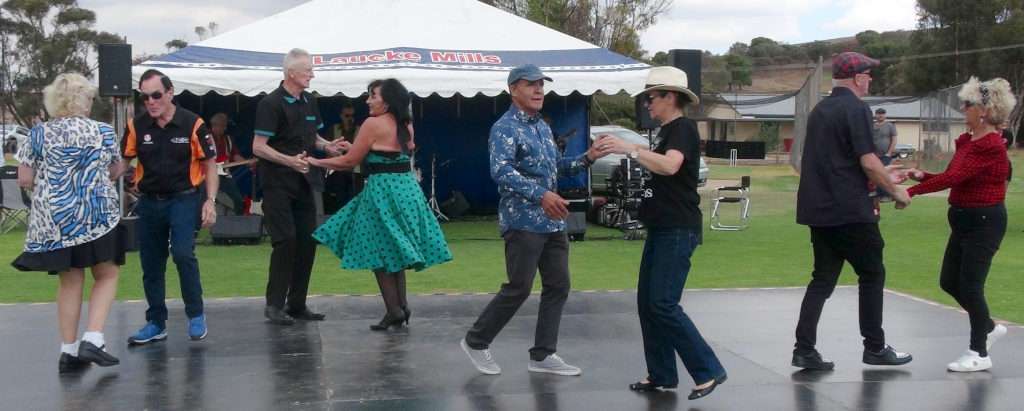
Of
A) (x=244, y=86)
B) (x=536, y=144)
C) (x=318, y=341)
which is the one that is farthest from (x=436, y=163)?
(x=536, y=144)

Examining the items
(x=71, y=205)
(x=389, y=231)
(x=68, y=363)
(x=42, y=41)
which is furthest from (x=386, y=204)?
(x=42, y=41)

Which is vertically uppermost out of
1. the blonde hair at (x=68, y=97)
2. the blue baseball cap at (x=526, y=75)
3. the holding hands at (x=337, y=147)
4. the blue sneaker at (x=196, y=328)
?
the blue baseball cap at (x=526, y=75)

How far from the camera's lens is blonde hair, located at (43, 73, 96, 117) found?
6.38m

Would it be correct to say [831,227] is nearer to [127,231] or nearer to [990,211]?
[990,211]

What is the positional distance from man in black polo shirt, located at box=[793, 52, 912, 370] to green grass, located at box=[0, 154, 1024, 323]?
2721 millimetres

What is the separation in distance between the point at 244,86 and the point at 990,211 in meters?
10.3

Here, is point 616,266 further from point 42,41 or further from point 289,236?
point 42,41

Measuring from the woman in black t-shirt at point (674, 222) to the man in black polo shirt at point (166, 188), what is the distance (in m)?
2.90

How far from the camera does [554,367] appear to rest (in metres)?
6.35

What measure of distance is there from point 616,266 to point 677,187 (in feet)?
21.7

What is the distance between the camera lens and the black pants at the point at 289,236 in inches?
302

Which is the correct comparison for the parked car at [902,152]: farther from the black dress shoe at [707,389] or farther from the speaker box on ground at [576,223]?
the black dress shoe at [707,389]

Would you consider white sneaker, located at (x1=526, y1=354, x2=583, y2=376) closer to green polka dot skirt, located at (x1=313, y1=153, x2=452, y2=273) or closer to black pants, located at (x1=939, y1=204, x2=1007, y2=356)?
green polka dot skirt, located at (x1=313, y1=153, x2=452, y2=273)

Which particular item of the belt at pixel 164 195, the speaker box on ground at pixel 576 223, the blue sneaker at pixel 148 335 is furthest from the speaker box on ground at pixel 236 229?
the belt at pixel 164 195
